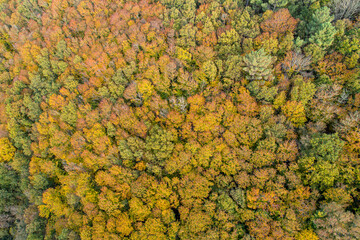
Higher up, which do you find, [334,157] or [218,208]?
[334,157]

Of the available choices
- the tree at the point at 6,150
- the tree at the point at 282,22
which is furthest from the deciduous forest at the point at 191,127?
the tree at the point at 6,150

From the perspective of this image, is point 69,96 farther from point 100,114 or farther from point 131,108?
point 131,108

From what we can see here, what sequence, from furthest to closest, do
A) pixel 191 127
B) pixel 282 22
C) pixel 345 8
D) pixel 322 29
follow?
pixel 282 22
pixel 191 127
pixel 345 8
pixel 322 29

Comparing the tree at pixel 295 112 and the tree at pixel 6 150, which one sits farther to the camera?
the tree at pixel 6 150

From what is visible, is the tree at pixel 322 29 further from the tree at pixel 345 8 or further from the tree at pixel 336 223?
the tree at pixel 336 223

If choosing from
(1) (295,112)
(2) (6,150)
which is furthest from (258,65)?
(2) (6,150)

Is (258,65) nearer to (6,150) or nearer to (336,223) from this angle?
(336,223)

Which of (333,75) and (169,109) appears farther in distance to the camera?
(169,109)

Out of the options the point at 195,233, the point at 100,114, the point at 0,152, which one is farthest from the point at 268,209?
the point at 0,152

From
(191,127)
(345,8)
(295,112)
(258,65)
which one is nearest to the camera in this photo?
(295,112)
